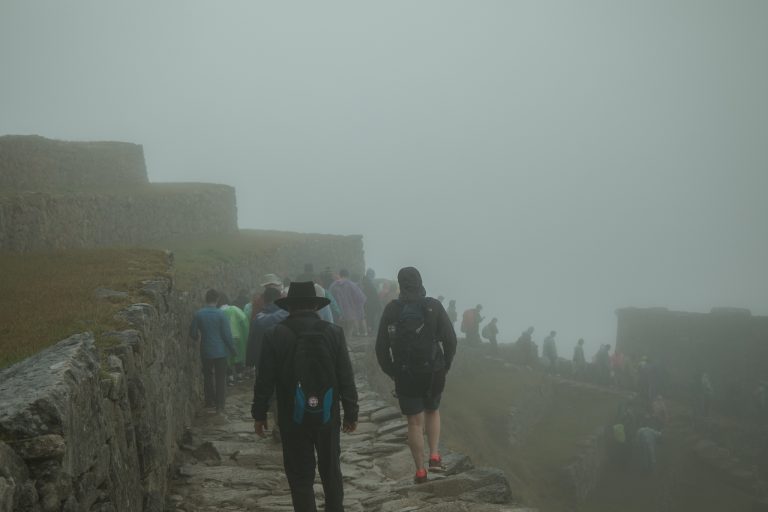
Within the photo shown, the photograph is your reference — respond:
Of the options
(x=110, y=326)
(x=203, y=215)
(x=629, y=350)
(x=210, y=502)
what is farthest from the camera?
(x=629, y=350)

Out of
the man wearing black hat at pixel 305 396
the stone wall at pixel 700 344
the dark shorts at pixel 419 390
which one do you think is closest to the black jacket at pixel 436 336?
the dark shorts at pixel 419 390

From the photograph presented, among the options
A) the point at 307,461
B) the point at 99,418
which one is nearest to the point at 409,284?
the point at 307,461

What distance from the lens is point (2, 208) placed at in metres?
17.1

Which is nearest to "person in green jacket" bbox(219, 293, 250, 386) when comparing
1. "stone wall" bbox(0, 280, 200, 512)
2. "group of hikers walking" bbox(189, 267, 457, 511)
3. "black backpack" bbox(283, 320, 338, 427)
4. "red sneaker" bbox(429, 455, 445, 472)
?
"group of hikers walking" bbox(189, 267, 457, 511)

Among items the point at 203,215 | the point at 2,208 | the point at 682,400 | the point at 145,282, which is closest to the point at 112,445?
the point at 145,282

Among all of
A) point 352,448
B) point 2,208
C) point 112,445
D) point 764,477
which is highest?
point 2,208

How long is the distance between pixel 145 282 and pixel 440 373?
16.8 ft

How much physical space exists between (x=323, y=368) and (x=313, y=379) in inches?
5.3

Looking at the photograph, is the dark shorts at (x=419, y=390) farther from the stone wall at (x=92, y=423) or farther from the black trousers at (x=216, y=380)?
the black trousers at (x=216, y=380)

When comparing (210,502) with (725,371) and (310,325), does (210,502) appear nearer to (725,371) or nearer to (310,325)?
(310,325)

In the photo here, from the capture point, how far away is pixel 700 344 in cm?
3953

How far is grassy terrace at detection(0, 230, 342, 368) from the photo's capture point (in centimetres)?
757

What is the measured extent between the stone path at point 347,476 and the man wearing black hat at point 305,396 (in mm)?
1344

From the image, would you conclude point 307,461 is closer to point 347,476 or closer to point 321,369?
point 321,369
